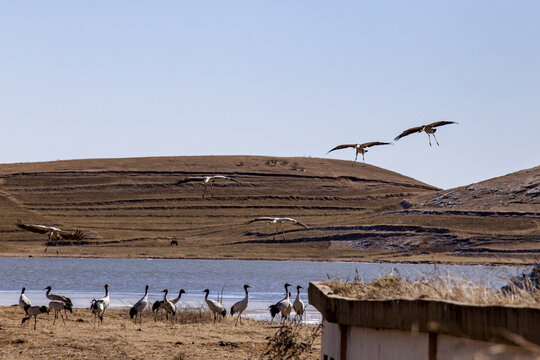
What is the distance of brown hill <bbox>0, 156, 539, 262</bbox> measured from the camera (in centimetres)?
10906

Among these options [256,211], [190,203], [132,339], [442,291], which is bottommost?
[132,339]

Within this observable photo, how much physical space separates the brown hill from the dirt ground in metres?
60.6

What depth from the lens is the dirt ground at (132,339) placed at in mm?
17922

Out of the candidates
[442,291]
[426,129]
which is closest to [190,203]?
[426,129]

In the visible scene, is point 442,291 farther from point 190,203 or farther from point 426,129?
point 190,203

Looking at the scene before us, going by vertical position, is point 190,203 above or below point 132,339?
above

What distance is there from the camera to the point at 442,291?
7680 millimetres

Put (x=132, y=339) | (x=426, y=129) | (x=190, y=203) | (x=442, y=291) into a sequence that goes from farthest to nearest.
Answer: (x=190, y=203) < (x=132, y=339) < (x=426, y=129) < (x=442, y=291)

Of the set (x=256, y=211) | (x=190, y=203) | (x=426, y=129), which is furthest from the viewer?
(x=190, y=203)

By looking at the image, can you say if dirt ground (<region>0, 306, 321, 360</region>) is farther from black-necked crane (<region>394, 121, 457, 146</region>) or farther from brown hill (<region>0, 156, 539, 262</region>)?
brown hill (<region>0, 156, 539, 262</region>)

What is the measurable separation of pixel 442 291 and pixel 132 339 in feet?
46.3

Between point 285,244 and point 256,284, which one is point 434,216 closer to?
point 285,244

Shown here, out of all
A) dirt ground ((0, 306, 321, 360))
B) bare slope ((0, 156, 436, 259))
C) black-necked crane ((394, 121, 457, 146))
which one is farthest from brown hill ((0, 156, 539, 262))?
black-necked crane ((394, 121, 457, 146))

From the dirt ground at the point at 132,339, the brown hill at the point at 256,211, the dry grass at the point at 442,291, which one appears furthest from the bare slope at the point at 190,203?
the dry grass at the point at 442,291
